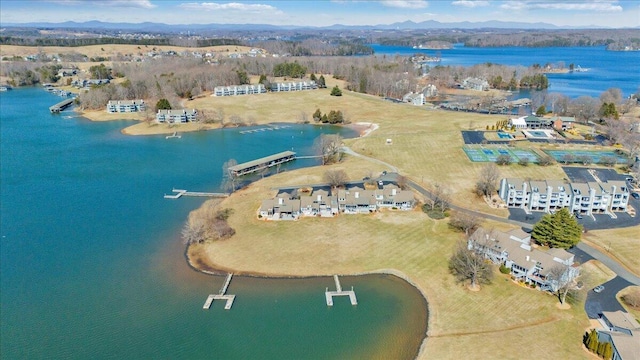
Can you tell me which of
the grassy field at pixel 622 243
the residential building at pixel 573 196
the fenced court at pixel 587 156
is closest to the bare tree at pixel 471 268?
the grassy field at pixel 622 243

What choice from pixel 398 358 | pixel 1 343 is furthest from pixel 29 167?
pixel 398 358

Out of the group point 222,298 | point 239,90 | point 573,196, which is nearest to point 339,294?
point 222,298

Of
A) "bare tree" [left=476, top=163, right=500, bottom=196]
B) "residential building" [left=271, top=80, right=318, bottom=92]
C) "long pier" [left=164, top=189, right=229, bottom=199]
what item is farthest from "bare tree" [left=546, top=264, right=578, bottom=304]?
"residential building" [left=271, top=80, right=318, bottom=92]

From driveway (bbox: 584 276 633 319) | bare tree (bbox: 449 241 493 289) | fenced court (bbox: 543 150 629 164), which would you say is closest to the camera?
driveway (bbox: 584 276 633 319)

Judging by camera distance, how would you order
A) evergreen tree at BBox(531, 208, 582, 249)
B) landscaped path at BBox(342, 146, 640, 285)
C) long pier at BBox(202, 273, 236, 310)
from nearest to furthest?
long pier at BBox(202, 273, 236, 310) < landscaped path at BBox(342, 146, 640, 285) < evergreen tree at BBox(531, 208, 582, 249)

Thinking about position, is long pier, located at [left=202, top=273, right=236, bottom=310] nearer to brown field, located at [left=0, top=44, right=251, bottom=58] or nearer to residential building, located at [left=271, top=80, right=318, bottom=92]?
residential building, located at [left=271, top=80, right=318, bottom=92]

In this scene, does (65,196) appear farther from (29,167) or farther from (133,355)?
(133,355)

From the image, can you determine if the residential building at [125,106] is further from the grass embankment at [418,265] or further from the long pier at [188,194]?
the grass embankment at [418,265]
